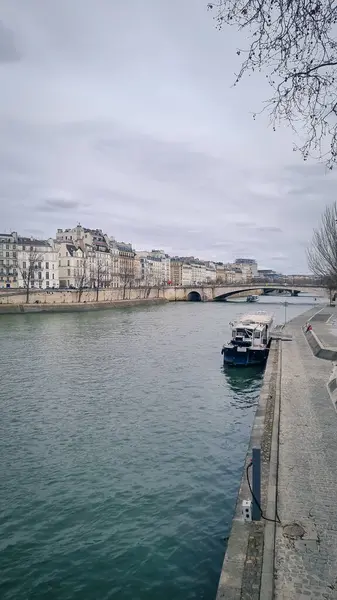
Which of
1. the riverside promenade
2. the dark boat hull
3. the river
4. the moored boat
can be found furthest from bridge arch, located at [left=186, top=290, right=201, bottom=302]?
the riverside promenade

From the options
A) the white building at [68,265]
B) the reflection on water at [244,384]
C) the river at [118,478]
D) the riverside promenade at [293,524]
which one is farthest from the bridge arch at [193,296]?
the riverside promenade at [293,524]

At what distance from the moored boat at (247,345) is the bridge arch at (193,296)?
86922 millimetres

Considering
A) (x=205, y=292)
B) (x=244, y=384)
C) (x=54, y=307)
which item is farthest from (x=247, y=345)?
(x=205, y=292)

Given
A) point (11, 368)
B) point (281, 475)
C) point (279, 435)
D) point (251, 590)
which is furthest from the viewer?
point (11, 368)

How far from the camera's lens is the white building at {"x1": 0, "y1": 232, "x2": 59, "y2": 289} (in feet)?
332

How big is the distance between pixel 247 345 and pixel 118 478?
1833 centimetres

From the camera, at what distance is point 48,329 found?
47594mm

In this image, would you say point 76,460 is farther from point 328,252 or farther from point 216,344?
point 328,252

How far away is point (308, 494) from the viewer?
29.4 feet

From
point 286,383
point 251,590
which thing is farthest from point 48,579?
point 286,383

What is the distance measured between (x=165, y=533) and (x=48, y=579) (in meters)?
2.51

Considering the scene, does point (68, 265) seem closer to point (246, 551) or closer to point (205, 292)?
point (205, 292)

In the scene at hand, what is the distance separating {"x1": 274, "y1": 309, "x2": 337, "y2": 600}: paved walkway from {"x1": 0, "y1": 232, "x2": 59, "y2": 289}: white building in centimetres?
8889

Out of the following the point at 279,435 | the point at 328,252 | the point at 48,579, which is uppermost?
the point at 328,252
